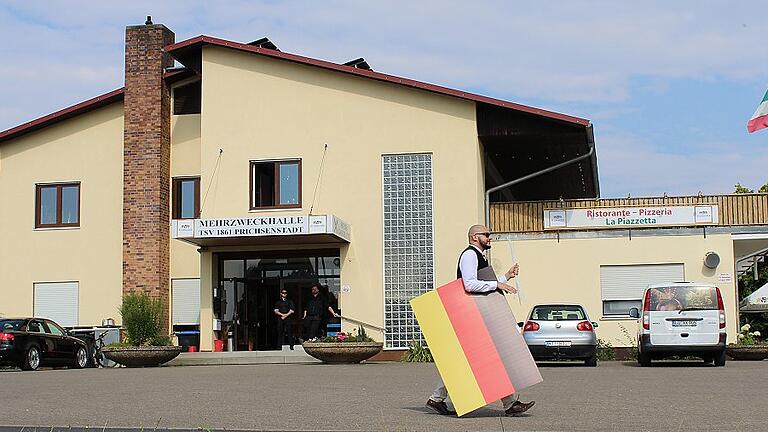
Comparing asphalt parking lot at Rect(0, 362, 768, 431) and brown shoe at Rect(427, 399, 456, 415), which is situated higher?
brown shoe at Rect(427, 399, 456, 415)

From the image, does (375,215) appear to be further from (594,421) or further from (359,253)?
(594,421)

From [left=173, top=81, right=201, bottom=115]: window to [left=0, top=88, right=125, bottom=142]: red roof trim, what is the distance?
1547mm

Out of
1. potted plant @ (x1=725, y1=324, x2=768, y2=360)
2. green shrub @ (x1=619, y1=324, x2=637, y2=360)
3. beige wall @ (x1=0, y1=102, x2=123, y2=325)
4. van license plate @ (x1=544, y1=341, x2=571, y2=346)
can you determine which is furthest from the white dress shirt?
beige wall @ (x1=0, y1=102, x2=123, y2=325)

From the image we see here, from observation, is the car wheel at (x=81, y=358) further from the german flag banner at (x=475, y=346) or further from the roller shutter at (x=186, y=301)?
the german flag banner at (x=475, y=346)

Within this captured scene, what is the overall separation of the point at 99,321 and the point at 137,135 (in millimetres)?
5414

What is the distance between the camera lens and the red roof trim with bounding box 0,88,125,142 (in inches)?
1220

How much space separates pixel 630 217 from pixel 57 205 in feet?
53.5

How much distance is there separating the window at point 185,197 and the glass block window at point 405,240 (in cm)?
580

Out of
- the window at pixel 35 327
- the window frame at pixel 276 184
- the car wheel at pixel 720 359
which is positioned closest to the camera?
the car wheel at pixel 720 359

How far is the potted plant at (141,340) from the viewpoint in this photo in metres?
24.9

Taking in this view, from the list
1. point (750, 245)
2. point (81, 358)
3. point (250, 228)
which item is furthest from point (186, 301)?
point (750, 245)

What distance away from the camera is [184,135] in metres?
31.0

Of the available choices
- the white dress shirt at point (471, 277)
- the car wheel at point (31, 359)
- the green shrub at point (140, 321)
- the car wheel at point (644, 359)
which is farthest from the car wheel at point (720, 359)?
the car wheel at point (31, 359)

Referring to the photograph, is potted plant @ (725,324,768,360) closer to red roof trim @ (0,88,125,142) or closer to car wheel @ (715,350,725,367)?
car wheel @ (715,350,725,367)
